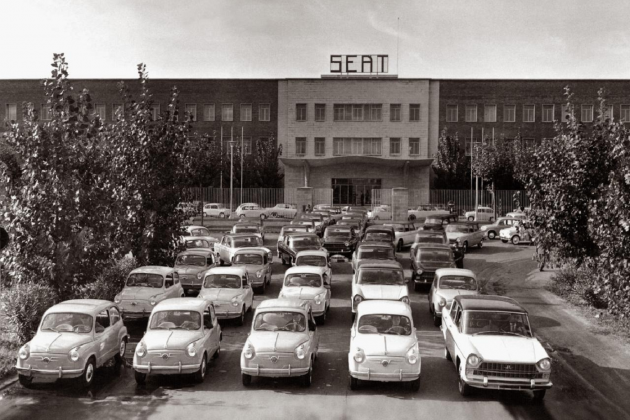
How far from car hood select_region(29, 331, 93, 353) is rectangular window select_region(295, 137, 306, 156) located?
5372cm

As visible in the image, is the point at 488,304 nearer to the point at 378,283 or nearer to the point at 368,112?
the point at 378,283

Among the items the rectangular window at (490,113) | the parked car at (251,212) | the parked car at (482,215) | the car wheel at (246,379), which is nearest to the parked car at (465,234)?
the parked car at (482,215)

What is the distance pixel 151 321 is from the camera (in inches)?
582

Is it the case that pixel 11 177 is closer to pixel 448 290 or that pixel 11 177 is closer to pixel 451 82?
pixel 448 290

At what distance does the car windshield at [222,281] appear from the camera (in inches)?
774

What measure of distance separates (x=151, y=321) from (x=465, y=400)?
7.00m

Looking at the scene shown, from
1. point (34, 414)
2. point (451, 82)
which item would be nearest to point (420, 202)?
point (451, 82)

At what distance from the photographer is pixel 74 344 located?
1362 centimetres

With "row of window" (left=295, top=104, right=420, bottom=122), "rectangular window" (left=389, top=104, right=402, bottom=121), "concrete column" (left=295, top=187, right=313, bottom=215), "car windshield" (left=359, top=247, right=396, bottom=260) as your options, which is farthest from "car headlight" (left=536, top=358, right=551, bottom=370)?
"rectangular window" (left=389, top=104, right=402, bottom=121)

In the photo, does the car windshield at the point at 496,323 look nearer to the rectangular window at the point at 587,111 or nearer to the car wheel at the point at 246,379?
the car wheel at the point at 246,379

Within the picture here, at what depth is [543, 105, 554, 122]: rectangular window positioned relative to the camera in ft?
220

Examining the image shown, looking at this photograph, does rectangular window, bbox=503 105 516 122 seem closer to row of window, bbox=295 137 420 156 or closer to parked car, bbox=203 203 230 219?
row of window, bbox=295 137 420 156

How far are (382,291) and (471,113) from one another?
51612mm

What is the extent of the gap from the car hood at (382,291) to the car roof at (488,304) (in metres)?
3.80
